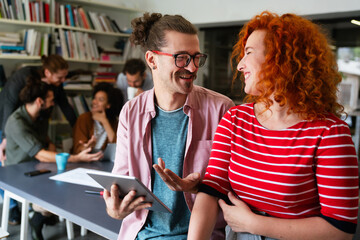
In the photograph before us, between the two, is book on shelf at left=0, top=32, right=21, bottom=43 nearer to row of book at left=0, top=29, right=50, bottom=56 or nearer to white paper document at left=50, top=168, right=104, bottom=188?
row of book at left=0, top=29, right=50, bottom=56

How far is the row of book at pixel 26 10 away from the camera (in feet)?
12.9

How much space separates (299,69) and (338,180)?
1.14 feet

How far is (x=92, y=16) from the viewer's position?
4828 mm

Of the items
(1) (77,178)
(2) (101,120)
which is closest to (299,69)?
(1) (77,178)

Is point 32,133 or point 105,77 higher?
point 105,77

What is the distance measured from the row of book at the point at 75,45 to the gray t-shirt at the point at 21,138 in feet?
5.47

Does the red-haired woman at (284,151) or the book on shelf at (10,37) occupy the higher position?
the book on shelf at (10,37)

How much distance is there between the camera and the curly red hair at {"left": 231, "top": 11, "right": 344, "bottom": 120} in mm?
1086

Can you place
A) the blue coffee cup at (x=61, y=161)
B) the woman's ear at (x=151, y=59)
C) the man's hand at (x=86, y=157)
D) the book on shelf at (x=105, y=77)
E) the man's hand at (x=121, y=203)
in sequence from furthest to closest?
the book on shelf at (x=105, y=77), the man's hand at (x=86, y=157), the blue coffee cup at (x=61, y=161), the woman's ear at (x=151, y=59), the man's hand at (x=121, y=203)

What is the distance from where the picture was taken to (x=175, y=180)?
3.98ft

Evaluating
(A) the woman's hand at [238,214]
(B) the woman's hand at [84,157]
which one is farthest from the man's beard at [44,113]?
(A) the woman's hand at [238,214]

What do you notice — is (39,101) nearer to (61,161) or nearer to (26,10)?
(61,161)

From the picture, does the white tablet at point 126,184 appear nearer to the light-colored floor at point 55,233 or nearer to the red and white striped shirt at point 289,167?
the red and white striped shirt at point 289,167

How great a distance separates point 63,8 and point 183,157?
3.62 metres
